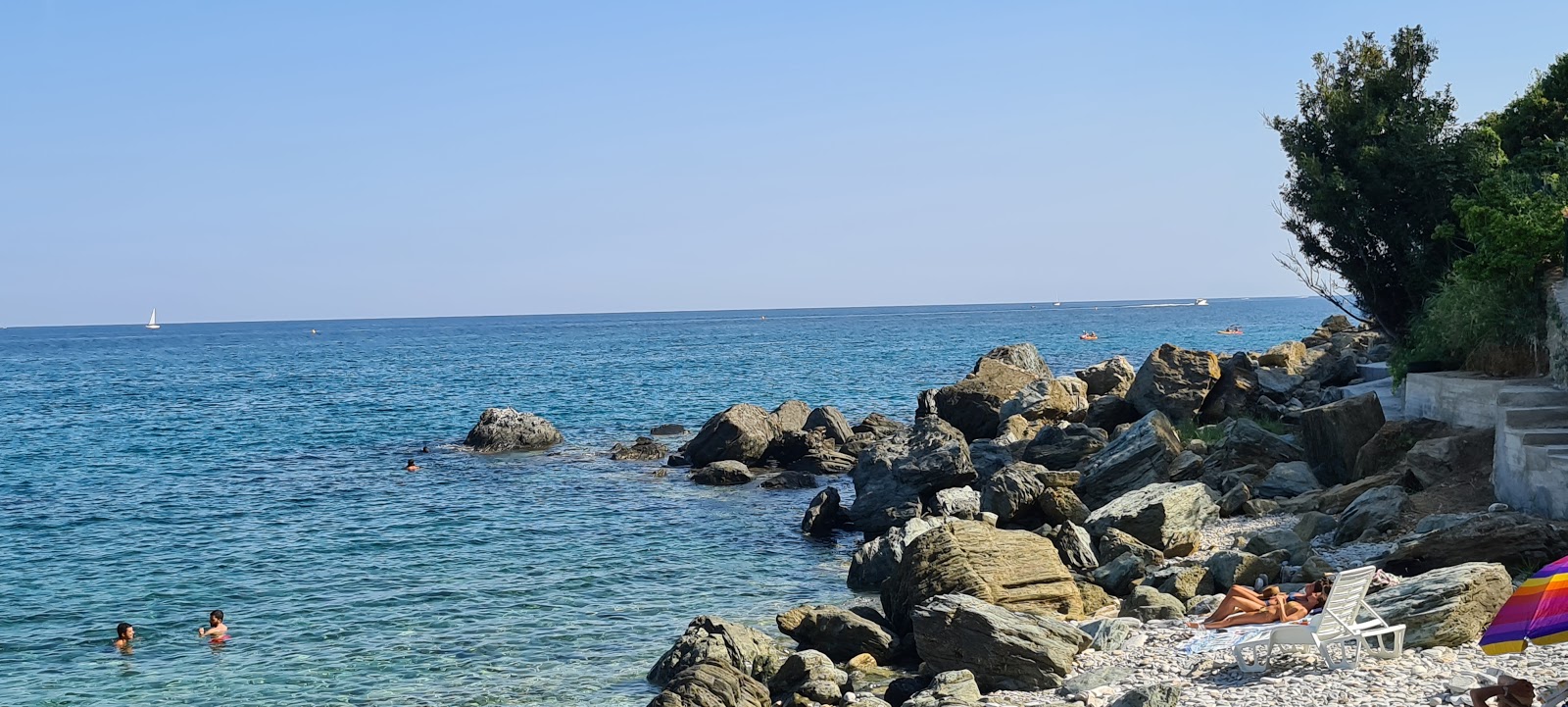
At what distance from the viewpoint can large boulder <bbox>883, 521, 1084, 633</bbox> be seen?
1602 centimetres

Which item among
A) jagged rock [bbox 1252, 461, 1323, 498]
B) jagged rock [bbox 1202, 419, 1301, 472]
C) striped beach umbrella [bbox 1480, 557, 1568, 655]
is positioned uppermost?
striped beach umbrella [bbox 1480, 557, 1568, 655]

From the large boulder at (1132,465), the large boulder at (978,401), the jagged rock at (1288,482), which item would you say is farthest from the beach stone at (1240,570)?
the large boulder at (978,401)

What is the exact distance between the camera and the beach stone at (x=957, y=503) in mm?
23172

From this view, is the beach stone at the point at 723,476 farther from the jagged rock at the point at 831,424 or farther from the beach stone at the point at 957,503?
the beach stone at the point at 957,503

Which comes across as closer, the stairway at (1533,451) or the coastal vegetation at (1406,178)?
the stairway at (1533,451)

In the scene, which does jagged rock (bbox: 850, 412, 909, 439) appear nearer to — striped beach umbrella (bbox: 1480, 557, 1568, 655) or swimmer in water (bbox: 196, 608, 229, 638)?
swimmer in water (bbox: 196, 608, 229, 638)

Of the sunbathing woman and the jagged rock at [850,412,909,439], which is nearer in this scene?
the sunbathing woman

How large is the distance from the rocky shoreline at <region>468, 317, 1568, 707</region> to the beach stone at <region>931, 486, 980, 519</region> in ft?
0.16

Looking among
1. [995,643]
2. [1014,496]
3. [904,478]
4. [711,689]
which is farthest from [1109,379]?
[711,689]

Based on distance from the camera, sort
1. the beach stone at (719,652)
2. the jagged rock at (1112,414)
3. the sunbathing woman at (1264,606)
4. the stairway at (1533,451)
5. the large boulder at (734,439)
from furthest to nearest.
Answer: the large boulder at (734,439) → the jagged rock at (1112,414) → the stairway at (1533,451) → the beach stone at (719,652) → the sunbathing woman at (1264,606)

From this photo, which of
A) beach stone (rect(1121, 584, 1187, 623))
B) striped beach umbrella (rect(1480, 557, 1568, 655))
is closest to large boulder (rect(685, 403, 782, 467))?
beach stone (rect(1121, 584, 1187, 623))

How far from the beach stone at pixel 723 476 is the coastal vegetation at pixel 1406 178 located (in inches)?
616

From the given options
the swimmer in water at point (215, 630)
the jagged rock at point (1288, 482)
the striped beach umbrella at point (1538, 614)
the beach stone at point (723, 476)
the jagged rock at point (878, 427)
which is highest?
the striped beach umbrella at point (1538, 614)

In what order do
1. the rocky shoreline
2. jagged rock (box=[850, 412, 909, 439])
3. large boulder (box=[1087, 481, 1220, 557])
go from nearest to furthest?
the rocky shoreline
large boulder (box=[1087, 481, 1220, 557])
jagged rock (box=[850, 412, 909, 439])
